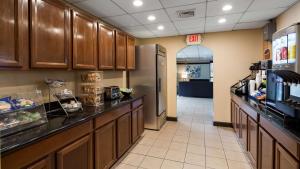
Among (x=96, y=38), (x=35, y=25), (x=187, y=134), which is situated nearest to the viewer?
(x=35, y=25)

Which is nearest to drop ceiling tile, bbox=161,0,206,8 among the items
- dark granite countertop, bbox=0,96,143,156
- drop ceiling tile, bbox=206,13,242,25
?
drop ceiling tile, bbox=206,13,242,25

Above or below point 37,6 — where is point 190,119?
below

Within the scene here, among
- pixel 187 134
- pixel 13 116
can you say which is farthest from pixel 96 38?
pixel 187 134

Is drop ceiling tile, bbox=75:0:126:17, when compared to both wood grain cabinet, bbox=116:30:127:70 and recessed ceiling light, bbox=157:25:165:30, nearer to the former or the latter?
wood grain cabinet, bbox=116:30:127:70

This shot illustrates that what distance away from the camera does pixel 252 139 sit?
234cm

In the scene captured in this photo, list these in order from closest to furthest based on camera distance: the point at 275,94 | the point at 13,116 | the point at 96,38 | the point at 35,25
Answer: the point at 13,116
the point at 35,25
the point at 275,94
the point at 96,38

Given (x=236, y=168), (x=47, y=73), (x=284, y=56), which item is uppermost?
(x=284, y=56)

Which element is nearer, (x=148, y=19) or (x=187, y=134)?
(x=148, y=19)

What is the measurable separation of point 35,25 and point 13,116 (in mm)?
885

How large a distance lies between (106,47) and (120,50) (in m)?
0.49

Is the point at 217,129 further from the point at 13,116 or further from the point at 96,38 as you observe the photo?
the point at 13,116

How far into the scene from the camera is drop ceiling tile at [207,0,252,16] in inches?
101

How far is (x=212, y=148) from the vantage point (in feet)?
10.2

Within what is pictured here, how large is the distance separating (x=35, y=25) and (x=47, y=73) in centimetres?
77
